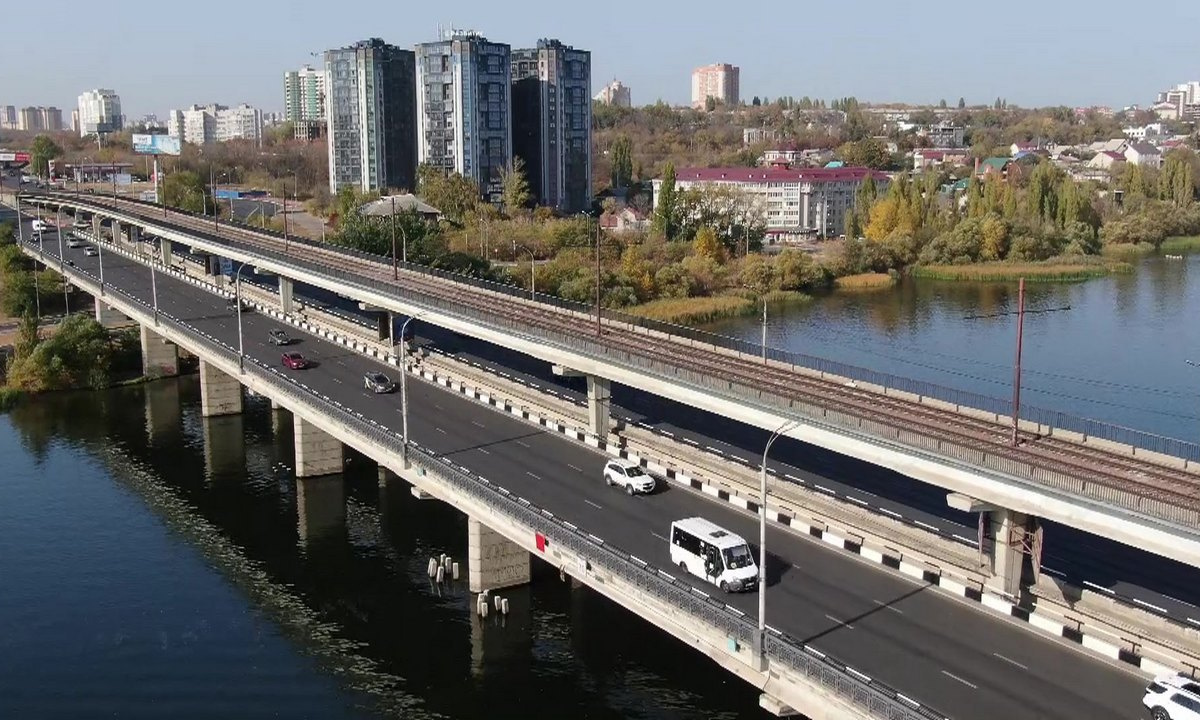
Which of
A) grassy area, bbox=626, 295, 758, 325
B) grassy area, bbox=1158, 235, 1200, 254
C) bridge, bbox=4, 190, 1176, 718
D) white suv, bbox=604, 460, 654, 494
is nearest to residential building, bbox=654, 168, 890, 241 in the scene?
grassy area, bbox=1158, 235, 1200, 254

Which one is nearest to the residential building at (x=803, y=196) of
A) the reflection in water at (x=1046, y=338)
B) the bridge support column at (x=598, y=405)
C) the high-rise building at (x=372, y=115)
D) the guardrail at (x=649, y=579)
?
the reflection in water at (x=1046, y=338)

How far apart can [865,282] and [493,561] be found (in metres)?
97.3

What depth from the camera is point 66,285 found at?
107812 mm

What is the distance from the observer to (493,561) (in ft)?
141

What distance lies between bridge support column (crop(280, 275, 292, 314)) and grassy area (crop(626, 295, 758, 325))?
124ft

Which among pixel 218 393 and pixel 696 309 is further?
pixel 696 309

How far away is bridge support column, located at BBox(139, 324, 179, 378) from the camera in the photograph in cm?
8575

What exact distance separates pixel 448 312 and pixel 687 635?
31.5m

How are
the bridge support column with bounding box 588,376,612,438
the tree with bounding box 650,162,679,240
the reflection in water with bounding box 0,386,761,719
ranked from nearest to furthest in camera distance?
the reflection in water with bounding box 0,386,761,719, the bridge support column with bounding box 588,376,612,438, the tree with bounding box 650,162,679,240

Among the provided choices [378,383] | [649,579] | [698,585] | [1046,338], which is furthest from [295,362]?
[1046,338]

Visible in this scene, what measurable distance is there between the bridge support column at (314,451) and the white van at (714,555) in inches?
1169

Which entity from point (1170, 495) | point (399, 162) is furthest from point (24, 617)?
point (399, 162)

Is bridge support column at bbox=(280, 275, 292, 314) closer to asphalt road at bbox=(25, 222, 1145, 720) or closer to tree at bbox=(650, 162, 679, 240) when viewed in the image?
asphalt road at bbox=(25, 222, 1145, 720)

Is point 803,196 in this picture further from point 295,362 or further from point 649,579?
point 649,579
